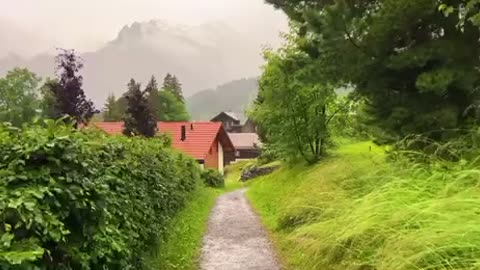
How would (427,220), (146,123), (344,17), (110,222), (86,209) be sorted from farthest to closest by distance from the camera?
(146,123) < (344,17) < (110,222) < (427,220) < (86,209)

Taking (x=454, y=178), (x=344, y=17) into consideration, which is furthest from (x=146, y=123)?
(x=454, y=178)

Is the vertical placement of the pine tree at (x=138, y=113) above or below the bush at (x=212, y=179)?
above

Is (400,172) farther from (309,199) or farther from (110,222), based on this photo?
(110,222)

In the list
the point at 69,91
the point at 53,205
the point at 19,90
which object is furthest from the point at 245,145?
the point at 53,205

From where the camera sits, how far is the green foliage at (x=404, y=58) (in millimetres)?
8805

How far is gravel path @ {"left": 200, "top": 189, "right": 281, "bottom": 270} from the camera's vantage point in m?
7.55

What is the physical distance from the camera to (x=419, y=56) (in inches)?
346

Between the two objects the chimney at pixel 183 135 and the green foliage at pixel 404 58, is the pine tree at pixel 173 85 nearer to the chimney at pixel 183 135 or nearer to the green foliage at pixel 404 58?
the chimney at pixel 183 135

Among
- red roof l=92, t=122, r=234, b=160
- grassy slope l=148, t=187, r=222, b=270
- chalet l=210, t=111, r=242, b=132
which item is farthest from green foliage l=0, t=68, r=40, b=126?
grassy slope l=148, t=187, r=222, b=270

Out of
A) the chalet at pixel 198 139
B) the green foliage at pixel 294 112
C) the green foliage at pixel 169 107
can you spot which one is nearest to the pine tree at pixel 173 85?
the green foliage at pixel 169 107

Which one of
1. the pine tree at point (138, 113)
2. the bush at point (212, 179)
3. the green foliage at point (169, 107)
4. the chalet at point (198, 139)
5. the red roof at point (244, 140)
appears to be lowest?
the bush at point (212, 179)

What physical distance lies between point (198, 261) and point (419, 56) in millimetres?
5122

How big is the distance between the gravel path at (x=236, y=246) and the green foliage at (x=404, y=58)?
11.2ft

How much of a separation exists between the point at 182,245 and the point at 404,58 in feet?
16.8
